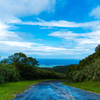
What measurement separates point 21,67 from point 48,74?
23.6 m

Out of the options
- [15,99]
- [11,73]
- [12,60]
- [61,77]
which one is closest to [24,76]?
[12,60]

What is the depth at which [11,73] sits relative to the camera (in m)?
41.4

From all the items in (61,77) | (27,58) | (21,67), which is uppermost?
(27,58)

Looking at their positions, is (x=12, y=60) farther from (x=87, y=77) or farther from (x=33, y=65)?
(x=87, y=77)

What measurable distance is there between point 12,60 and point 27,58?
21.2 feet

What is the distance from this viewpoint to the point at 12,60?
177 feet

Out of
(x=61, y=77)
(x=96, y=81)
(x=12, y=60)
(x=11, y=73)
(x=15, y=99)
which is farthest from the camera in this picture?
(x=61, y=77)

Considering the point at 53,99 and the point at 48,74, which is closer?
the point at 53,99

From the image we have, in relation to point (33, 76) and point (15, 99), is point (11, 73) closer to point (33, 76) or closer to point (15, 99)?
point (33, 76)

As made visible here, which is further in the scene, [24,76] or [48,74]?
[48,74]

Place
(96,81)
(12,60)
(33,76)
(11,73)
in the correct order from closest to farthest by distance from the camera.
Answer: (96,81) → (11,73) → (12,60) → (33,76)

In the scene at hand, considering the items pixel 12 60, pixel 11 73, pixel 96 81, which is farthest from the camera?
pixel 12 60

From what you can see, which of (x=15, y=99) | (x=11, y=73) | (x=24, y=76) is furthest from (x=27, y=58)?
(x=15, y=99)

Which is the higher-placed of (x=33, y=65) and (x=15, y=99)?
(x=33, y=65)
